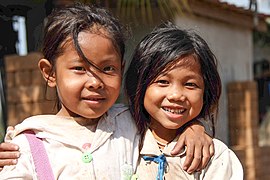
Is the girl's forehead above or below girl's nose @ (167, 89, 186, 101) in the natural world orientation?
above

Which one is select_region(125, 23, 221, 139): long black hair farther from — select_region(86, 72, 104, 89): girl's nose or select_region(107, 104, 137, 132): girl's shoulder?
select_region(86, 72, 104, 89): girl's nose

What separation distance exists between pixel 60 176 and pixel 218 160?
524 mm

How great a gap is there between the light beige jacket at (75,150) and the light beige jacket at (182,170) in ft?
0.13

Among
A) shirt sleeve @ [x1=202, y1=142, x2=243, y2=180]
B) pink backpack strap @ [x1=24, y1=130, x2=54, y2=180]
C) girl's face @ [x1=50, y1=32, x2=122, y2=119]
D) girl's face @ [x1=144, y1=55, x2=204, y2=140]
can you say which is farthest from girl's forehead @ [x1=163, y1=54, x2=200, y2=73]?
pink backpack strap @ [x1=24, y1=130, x2=54, y2=180]

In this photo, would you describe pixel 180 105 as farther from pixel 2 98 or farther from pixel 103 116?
pixel 2 98

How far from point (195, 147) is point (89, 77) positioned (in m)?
0.44

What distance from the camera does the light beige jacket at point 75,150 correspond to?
2.08 m

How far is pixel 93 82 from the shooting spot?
2.08 metres

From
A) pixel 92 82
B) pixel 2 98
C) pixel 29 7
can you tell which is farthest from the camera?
pixel 2 98

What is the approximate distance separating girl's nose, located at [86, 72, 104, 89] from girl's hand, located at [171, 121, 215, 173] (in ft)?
1.17

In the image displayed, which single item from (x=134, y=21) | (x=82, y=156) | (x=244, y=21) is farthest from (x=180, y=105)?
(x=244, y=21)

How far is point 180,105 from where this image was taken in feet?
7.16

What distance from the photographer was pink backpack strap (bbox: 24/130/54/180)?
2.05 metres

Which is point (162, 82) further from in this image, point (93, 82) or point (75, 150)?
point (75, 150)
